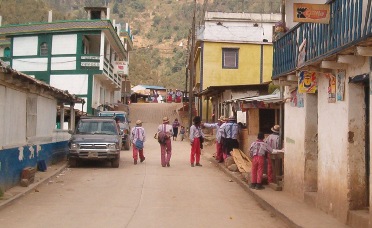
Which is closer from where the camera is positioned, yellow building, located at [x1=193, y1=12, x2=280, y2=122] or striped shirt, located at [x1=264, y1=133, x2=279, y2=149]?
striped shirt, located at [x1=264, y1=133, x2=279, y2=149]

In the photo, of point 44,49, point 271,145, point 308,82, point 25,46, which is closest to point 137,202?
point 308,82

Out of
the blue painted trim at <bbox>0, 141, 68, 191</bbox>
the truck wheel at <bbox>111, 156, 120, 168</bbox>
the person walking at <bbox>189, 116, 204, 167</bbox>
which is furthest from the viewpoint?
the person walking at <bbox>189, 116, 204, 167</bbox>

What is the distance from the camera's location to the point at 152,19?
479 ft

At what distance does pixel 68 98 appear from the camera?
21500 mm

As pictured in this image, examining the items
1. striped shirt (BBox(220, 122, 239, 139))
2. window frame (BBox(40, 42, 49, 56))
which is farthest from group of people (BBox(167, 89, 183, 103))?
striped shirt (BBox(220, 122, 239, 139))

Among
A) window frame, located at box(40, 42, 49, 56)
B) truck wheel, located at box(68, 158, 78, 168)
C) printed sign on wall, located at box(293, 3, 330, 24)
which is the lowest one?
truck wheel, located at box(68, 158, 78, 168)

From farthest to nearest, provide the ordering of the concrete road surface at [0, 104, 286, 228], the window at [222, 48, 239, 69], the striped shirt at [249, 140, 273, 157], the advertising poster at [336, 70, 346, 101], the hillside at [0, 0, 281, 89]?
1. the hillside at [0, 0, 281, 89]
2. the window at [222, 48, 239, 69]
3. the striped shirt at [249, 140, 273, 157]
4. the concrete road surface at [0, 104, 286, 228]
5. the advertising poster at [336, 70, 346, 101]

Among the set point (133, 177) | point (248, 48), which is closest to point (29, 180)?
point (133, 177)

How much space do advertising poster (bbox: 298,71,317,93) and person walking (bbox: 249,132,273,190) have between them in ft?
9.14

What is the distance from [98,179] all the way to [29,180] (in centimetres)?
273

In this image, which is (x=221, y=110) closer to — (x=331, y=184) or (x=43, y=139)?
(x=43, y=139)

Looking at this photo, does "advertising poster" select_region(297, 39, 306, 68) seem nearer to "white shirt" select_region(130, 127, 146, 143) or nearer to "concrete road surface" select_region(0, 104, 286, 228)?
"concrete road surface" select_region(0, 104, 286, 228)

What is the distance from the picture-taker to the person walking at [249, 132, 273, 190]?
13203 millimetres

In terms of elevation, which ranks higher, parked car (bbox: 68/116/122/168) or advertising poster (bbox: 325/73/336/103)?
advertising poster (bbox: 325/73/336/103)
